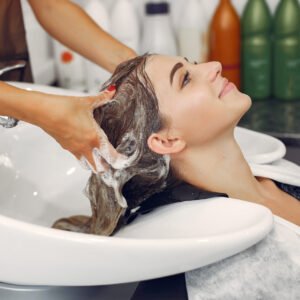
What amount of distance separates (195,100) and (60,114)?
1.05 ft

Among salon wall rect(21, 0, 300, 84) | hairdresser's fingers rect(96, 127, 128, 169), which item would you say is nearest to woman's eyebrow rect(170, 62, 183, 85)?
hairdresser's fingers rect(96, 127, 128, 169)

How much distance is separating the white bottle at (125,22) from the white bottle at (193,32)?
0.19 meters

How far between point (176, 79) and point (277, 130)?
0.78 m

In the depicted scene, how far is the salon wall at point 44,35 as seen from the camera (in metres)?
2.38

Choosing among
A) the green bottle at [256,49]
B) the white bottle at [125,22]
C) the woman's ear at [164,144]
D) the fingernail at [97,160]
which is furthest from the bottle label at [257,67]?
the fingernail at [97,160]

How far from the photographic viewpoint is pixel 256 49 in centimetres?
234

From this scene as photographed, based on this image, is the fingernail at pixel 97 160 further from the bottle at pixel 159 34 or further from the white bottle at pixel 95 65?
the bottle at pixel 159 34

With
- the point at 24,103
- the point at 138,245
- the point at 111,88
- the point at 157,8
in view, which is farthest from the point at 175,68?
the point at 157,8

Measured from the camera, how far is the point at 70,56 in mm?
2492

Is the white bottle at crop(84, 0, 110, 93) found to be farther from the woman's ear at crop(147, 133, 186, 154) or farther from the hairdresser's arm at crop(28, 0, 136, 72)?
the woman's ear at crop(147, 133, 186, 154)

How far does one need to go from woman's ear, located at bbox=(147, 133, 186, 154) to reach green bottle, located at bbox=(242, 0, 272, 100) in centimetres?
114

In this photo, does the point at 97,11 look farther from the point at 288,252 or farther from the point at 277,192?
the point at 288,252

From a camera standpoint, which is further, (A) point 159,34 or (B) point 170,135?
(A) point 159,34

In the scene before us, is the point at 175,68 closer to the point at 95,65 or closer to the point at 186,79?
the point at 186,79
